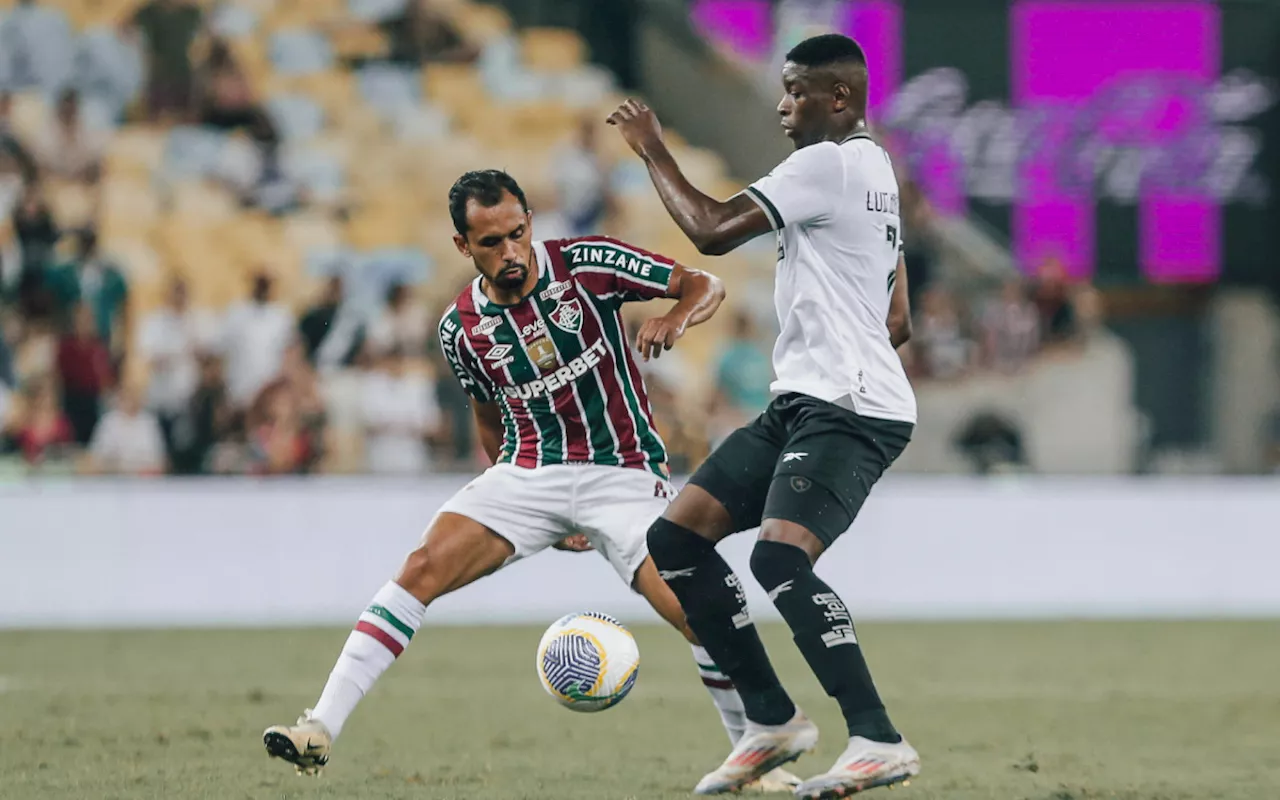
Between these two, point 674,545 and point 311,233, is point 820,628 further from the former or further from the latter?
point 311,233

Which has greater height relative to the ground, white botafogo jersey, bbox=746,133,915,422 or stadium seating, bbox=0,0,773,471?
stadium seating, bbox=0,0,773,471

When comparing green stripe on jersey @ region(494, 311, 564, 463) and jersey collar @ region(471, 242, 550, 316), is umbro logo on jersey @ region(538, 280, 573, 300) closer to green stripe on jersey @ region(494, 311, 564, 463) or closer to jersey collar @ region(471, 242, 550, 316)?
jersey collar @ region(471, 242, 550, 316)

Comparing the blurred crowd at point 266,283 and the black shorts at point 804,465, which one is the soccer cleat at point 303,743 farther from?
the blurred crowd at point 266,283

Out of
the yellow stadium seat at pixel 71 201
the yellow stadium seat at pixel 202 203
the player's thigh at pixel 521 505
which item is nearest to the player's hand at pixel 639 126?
the player's thigh at pixel 521 505

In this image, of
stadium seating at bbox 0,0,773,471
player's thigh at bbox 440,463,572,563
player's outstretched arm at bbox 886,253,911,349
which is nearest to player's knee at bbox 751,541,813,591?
player's outstretched arm at bbox 886,253,911,349

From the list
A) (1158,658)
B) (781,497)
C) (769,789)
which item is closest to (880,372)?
(781,497)

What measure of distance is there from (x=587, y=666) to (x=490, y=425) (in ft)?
3.23

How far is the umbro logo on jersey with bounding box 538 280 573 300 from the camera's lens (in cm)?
632

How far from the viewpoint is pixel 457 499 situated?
Answer: 6.38 m

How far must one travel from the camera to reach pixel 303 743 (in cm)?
570

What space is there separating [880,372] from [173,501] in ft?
25.9

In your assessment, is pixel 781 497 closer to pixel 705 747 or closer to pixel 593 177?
pixel 705 747

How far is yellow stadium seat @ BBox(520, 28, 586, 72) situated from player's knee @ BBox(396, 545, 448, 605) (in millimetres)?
11996

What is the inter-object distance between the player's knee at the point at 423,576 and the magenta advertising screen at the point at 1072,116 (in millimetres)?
12361
